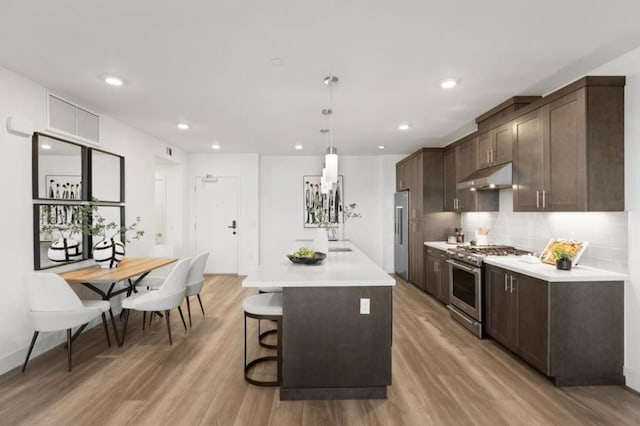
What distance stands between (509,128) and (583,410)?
2.56 metres

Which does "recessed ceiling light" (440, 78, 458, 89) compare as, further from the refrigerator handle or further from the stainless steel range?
the refrigerator handle

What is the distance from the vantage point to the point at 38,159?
311 centimetres

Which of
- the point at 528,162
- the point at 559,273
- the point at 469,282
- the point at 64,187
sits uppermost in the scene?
the point at 528,162

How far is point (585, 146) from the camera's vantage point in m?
2.60

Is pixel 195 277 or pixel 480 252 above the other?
pixel 480 252

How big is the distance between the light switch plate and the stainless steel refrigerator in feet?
12.5

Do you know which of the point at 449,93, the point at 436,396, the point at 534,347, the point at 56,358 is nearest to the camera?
the point at 436,396

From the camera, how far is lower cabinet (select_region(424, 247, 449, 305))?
457 centimetres

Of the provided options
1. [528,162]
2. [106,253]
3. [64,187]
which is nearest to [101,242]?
[106,253]

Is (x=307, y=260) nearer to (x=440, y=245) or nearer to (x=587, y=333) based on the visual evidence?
(x=587, y=333)

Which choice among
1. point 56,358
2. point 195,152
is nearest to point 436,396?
point 56,358

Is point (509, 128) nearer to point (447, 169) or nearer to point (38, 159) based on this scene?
point (447, 169)

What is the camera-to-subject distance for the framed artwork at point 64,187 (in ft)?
10.7

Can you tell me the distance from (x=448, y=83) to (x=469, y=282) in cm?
214
